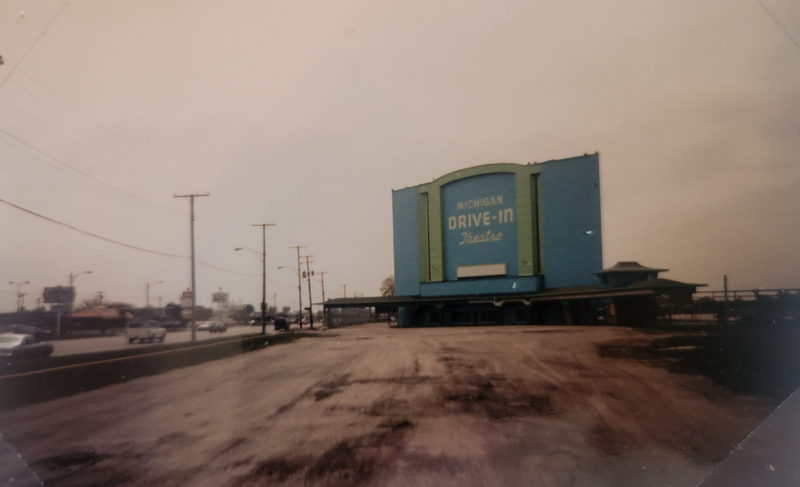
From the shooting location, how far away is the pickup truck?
41.2 m

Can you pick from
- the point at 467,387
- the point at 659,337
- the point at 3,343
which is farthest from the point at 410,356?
the point at 3,343

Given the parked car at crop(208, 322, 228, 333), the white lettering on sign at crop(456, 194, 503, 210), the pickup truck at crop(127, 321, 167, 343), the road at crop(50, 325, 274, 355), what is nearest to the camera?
the white lettering on sign at crop(456, 194, 503, 210)

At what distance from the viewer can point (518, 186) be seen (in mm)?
14430

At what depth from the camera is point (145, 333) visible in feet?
137

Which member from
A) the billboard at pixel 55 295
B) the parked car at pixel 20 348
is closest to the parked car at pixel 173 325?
the billboard at pixel 55 295

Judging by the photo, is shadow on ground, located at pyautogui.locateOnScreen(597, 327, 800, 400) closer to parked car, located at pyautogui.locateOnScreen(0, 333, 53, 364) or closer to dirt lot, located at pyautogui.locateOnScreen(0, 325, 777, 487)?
dirt lot, located at pyautogui.locateOnScreen(0, 325, 777, 487)

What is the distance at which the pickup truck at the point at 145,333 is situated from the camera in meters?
41.2

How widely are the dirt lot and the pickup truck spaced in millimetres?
30045

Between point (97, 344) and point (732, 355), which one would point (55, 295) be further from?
point (732, 355)

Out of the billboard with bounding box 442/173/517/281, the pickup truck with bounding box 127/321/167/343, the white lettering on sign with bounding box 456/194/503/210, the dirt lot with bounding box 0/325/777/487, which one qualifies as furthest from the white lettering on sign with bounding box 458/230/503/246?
the pickup truck with bounding box 127/321/167/343

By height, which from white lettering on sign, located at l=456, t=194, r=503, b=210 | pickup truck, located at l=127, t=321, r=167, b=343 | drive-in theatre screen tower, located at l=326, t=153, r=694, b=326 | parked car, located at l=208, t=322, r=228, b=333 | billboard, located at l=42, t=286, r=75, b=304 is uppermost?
white lettering on sign, located at l=456, t=194, r=503, b=210

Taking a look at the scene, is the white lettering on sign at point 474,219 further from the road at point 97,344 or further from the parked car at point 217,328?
the parked car at point 217,328

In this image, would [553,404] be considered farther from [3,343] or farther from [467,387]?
[3,343]

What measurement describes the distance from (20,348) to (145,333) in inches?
749
